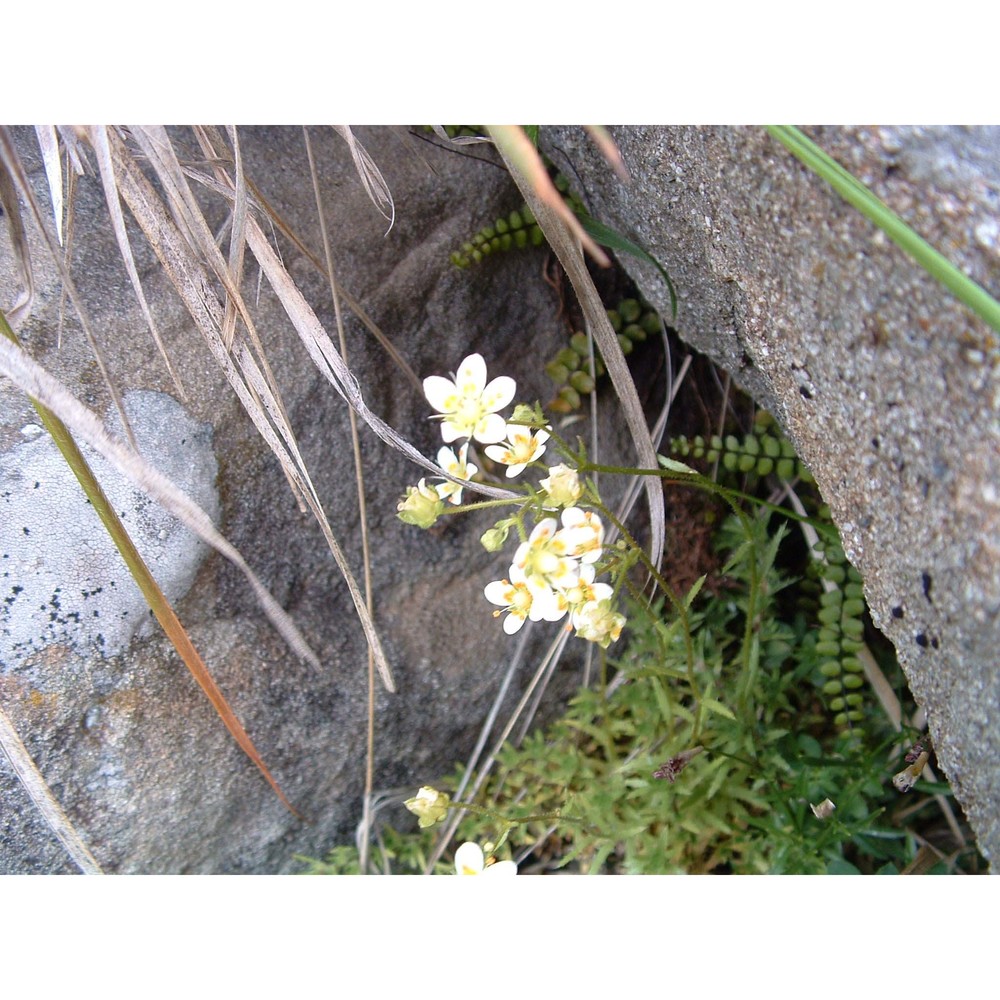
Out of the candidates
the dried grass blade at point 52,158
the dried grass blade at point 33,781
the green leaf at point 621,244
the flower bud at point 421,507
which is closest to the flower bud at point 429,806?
the flower bud at point 421,507

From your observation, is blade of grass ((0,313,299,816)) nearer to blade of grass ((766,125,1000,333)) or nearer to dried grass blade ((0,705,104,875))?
dried grass blade ((0,705,104,875))

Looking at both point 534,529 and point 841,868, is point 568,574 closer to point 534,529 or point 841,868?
point 534,529

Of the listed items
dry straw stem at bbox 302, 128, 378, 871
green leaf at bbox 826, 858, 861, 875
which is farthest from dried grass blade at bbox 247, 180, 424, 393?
Answer: green leaf at bbox 826, 858, 861, 875

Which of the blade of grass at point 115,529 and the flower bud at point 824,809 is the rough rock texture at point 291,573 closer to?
the blade of grass at point 115,529

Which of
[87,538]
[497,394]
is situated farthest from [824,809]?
[87,538]

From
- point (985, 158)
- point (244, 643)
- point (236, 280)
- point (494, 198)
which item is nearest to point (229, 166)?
point (236, 280)

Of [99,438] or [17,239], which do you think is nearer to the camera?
[99,438]
